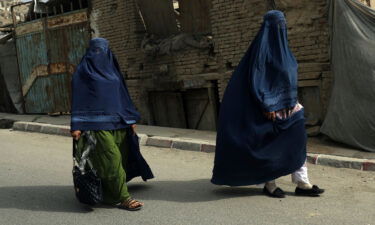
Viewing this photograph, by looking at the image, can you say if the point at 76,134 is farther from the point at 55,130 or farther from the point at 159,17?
the point at 55,130

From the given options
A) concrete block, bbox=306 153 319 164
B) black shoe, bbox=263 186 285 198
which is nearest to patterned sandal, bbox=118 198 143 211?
black shoe, bbox=263 186 285 198

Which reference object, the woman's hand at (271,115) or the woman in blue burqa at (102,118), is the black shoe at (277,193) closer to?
the woman's hand at (271,115)

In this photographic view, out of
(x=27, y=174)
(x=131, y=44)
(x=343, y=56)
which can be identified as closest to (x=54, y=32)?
(x=131, y=44)

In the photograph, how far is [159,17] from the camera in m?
9.23

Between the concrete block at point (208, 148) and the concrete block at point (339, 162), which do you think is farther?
the concrete block at point (208, 148)

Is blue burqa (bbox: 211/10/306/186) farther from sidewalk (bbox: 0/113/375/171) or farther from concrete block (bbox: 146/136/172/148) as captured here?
concrete block (bbox: 146/136/172/148)

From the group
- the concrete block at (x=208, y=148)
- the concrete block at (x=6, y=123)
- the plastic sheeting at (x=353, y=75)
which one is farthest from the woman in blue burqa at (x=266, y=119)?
the concrete block at (x=6, y=123)

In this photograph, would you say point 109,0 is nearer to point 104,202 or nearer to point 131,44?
point 131,44

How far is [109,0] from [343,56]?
5.23 meters

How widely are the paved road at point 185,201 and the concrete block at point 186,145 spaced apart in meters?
0.91

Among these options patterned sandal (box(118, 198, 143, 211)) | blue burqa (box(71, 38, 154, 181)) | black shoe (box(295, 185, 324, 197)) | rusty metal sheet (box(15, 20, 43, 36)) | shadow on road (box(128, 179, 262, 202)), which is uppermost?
rusty metal sheet (box(15, 20, 43, 36))

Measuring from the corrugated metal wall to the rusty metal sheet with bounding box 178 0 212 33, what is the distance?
2.69m

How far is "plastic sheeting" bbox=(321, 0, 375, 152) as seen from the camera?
20.5ft

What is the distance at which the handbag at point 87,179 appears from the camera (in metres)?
4.14
